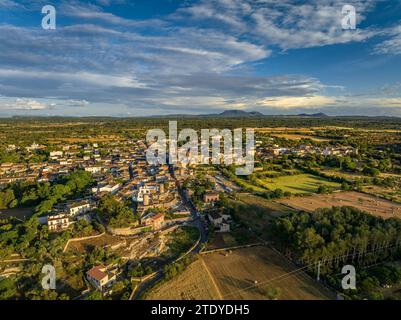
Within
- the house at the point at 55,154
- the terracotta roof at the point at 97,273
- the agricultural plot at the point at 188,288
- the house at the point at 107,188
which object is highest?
the house at the point at 55,154

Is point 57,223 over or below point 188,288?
over

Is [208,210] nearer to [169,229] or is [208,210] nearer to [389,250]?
[169,229]

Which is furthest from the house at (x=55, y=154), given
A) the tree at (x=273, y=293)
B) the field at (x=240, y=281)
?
the tree at (x=273, y=293)

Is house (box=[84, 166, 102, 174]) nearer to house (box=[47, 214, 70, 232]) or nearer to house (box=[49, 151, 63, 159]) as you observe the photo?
house (box=[49, 151, 63, 159])

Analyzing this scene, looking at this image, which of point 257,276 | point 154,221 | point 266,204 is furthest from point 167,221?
point 266,204

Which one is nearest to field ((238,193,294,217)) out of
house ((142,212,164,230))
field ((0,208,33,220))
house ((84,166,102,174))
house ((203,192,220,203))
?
house ((203,192,220,203))

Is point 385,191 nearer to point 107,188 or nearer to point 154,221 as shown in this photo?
point 154,221

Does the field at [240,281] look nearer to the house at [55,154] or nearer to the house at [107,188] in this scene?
the house at [107,188]
